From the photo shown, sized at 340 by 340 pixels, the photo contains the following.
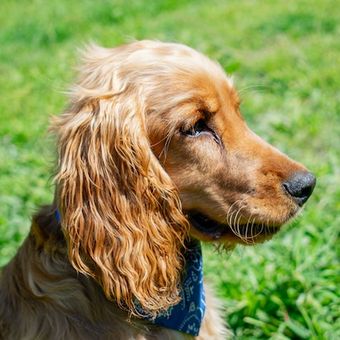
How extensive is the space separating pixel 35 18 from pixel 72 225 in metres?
9.90

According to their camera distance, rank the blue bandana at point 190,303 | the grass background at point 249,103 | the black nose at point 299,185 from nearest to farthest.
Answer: the black nose at point 299,185 < the blue bandana at point 190,303 < the grass background at point 249,103

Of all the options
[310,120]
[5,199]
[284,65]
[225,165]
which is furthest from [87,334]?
[284,65]

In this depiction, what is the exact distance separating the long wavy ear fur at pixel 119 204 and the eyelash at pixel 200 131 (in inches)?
8.7

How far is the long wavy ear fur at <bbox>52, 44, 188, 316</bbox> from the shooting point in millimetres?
3432

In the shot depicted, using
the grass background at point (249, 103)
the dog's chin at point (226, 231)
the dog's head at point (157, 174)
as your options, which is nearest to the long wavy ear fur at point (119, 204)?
the dog's head at point (157, 174)

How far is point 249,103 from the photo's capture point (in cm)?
770

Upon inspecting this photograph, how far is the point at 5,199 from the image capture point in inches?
251

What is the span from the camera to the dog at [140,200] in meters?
3.47


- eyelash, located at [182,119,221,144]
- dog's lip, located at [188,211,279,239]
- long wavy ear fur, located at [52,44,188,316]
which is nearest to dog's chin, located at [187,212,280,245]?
dog's lip, located at [188,211,279,239]

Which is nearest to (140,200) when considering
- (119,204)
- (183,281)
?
(119,204)

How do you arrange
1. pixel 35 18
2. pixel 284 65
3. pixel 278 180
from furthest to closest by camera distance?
pixel 35 18 → pixel 284 65 → pixel 278 180

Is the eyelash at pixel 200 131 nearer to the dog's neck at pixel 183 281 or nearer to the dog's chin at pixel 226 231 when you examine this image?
the dog's chin at pixel 226 231

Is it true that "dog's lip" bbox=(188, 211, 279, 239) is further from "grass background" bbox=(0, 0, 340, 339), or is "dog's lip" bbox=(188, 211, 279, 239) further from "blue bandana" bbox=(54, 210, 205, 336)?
"grass background" bbox=(0, 0, 340, 339)

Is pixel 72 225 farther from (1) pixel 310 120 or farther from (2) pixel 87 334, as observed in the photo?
(1) pixel 310 120
